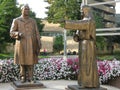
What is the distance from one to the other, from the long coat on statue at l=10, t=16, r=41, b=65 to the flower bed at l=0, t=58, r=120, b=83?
188cm

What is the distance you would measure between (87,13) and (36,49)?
199cm

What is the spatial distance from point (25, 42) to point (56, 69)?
2.66 meters

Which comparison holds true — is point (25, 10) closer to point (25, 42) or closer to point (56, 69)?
point (25, 42)

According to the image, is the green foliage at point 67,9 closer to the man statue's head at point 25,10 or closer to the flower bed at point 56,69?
the flower bed at point 56,69

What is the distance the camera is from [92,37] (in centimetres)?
858

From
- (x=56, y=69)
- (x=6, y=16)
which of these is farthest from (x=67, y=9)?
(x=56, y=69)

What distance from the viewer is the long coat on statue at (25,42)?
966 centimetres

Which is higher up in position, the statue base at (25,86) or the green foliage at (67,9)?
the green foliage at (67,9)

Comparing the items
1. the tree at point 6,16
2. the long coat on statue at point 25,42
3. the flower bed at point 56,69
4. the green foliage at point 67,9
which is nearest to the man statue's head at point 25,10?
the long coat on statue at point 25,42

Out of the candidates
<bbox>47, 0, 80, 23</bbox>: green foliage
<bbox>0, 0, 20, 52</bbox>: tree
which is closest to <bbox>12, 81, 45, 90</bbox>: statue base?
<bbox>0, 0, 20, 52</bbox>: tree

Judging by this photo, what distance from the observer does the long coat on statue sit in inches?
380

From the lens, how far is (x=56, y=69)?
39.5ft

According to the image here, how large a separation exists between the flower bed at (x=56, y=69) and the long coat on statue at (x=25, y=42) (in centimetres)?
188

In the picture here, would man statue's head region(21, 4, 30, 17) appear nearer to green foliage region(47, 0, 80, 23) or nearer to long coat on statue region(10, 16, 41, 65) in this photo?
long coat on statue region(10, 16, 41, 65)
